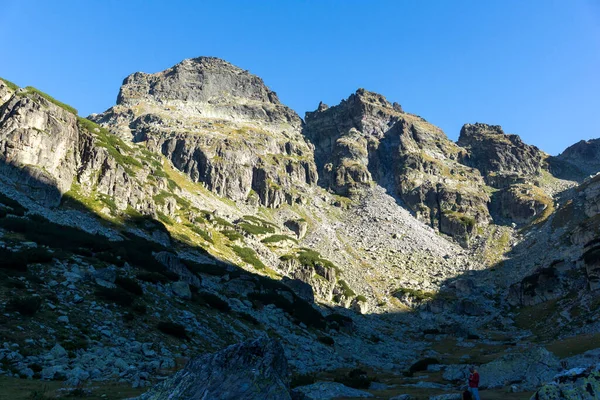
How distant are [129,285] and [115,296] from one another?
10.2 ft

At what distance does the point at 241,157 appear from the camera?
166 meters

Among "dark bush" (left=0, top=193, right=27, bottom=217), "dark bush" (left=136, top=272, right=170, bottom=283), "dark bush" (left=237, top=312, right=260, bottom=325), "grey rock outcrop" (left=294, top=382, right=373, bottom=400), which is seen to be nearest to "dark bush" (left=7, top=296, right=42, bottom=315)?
"dark bush" (left=136, top=272, right=170, bottom=283)

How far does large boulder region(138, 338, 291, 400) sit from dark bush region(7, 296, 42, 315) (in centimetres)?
1001

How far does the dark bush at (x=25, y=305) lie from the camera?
16.2 m

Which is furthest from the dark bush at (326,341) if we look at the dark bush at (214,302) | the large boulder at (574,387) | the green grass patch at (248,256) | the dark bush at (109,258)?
the green grass patch at (248,256)

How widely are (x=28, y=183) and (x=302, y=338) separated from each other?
45.8 metres

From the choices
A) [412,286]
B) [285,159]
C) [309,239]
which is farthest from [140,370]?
[285,159]

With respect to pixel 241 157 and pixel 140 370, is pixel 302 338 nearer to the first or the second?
pixel 140 370

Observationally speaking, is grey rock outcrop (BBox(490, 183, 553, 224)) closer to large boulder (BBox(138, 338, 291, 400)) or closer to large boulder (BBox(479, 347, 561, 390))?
large boulder (BBox(479, 347, 561, 390))

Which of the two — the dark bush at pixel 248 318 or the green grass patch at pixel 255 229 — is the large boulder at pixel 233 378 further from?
the green grass patch at pixel 255 229

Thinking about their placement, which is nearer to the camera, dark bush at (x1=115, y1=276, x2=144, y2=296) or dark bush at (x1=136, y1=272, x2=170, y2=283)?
dark bush at (x1=115, y1=276, x2=144, y2=296)

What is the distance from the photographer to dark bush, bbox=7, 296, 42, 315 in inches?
638

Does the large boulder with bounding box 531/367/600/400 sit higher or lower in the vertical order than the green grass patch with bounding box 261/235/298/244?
lower

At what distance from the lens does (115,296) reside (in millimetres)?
22297
